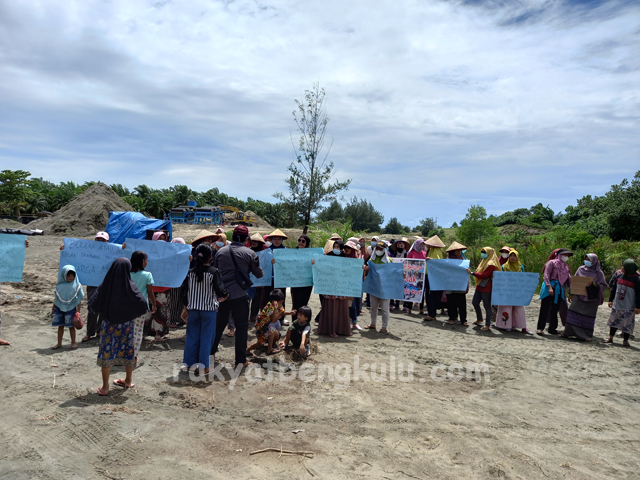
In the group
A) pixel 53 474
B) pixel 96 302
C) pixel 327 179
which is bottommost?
pixel 53 474

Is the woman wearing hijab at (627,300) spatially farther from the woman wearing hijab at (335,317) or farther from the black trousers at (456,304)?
the woman wearing hijab at (335,317)

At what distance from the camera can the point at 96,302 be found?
15.5ft

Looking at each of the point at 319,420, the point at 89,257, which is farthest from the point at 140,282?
the point at 319,420

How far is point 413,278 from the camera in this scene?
969 cm

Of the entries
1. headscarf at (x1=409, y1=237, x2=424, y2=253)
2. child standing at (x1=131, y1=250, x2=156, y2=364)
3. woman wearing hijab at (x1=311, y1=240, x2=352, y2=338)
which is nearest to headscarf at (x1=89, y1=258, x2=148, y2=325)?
child standing at (x1=131, y1=250, x2=156, y2=364)

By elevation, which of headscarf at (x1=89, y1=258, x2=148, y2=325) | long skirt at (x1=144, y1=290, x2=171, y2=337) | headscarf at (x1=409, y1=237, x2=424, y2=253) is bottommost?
long skirt at (x1=144, y1=290, x2=171, y2=337)

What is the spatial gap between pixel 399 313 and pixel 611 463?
6846 mm

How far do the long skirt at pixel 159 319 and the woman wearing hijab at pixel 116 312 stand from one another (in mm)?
2194

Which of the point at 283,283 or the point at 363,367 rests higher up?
the point at 283,283

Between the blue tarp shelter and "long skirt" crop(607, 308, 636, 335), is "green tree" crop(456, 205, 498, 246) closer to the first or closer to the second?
"long skirt" crop(607, 308, 636, 335)

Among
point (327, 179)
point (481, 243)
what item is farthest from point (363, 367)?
point (481, 243)

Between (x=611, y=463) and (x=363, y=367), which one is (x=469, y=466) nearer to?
(x=611, y=463)

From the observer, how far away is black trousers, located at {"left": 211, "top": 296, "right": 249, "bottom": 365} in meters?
5.71

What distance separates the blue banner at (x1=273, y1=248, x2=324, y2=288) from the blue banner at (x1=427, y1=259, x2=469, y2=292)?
3139 millimetres
